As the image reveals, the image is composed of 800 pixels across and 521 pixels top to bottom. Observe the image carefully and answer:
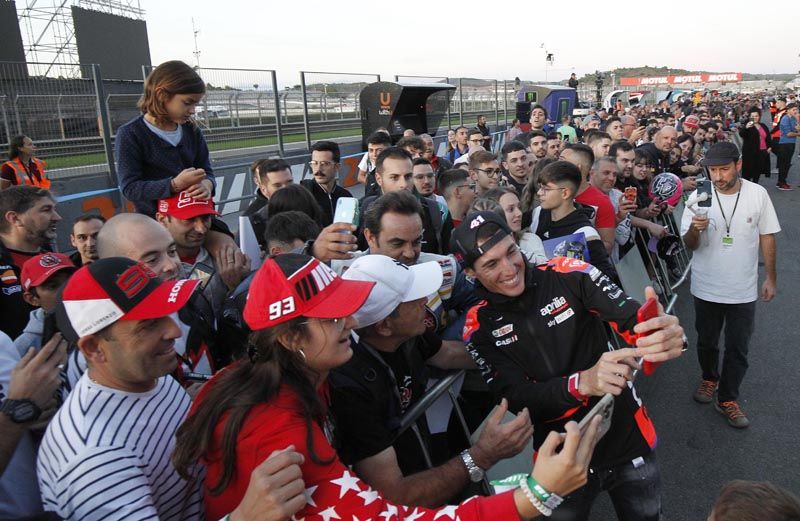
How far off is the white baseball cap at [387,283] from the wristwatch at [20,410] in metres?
1.07

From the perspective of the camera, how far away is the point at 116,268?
65.4 inches

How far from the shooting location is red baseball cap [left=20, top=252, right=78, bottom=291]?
8.73ft

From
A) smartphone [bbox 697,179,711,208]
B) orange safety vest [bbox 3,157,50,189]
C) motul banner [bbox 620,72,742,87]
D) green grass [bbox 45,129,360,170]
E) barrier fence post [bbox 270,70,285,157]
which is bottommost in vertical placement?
smartphone [bbox 697,179,711,208]

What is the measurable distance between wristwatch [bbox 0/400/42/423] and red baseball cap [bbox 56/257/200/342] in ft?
0.80

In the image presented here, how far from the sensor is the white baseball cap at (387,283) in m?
2.08

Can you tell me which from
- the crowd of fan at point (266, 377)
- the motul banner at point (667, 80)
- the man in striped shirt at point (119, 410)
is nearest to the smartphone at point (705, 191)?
the crowd of fan at point (266, 377)

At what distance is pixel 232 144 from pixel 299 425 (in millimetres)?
9183

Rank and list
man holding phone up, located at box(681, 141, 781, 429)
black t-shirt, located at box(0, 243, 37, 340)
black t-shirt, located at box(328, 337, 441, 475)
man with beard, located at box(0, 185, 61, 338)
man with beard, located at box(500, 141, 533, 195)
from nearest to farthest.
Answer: black t-shirt, located at box(328, 337, 441, 475) → black t-shirt, located at box(0, 243, 37, 340) → man with beard, located at box(0, 185, 61, 338) → man holding phone up, located at box(681, 141, 781, 429) → man with beard, located at box(500, 141, 533, 195)

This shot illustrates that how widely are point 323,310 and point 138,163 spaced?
2.16 metres

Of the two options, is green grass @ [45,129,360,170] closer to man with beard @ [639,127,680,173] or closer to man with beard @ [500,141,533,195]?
man with beard @ [500,141,533,195]

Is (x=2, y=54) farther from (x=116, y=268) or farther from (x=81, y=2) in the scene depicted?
(x=116, y=268)

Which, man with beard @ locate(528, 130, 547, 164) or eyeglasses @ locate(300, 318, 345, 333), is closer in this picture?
eyeglasses @ locate(300, 318, 345, 333)

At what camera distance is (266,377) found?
5.07 feet

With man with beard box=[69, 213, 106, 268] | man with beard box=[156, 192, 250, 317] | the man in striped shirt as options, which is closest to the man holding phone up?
man with beard box=[156, 192, 250, 317]
